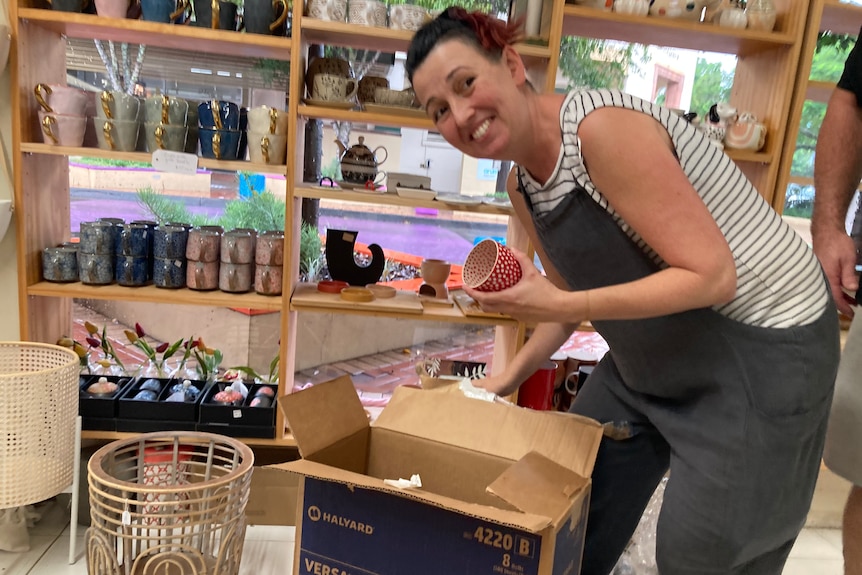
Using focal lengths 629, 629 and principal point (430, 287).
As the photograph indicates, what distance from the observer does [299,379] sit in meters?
2.48

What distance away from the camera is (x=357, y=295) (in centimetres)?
204

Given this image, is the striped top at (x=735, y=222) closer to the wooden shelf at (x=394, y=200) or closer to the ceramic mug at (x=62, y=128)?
the wooden shelf at (x=394, y=200)

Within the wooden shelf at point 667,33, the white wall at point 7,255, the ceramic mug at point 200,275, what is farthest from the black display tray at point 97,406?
the wooden shelf at point 667,33

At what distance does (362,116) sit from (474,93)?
3.18 ft

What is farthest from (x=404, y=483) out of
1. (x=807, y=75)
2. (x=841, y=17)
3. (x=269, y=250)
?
(x=841, y=17)

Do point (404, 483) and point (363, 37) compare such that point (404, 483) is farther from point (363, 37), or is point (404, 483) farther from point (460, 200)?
point (363, 37)

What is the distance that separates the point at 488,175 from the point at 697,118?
738 mm

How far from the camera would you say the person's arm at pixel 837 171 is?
143cm

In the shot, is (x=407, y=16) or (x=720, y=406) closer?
(x=720, y=406)

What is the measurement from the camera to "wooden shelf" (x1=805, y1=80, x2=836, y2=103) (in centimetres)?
203

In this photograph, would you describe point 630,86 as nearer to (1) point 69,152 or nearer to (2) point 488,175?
(2) point 488,175

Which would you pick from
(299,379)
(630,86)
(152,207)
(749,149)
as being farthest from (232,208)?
(749,149)

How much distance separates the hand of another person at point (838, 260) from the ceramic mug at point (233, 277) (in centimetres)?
161

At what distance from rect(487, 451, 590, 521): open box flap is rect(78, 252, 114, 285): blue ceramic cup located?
5.15 feet
